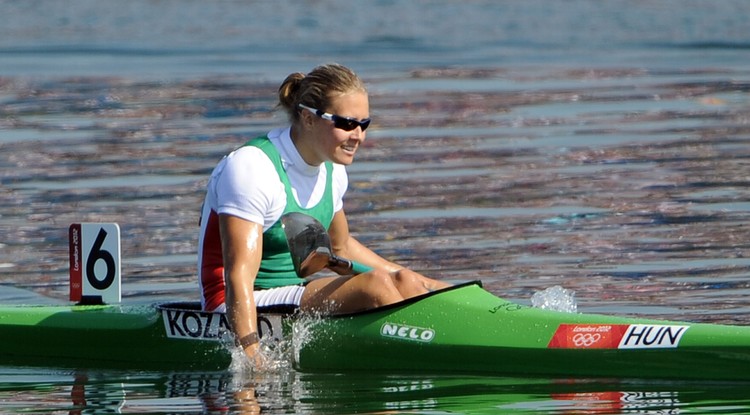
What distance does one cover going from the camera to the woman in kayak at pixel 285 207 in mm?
6500

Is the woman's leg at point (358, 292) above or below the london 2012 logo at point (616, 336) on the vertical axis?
above

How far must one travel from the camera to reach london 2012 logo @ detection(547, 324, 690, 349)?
20.9ft

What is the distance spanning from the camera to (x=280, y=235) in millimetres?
6715

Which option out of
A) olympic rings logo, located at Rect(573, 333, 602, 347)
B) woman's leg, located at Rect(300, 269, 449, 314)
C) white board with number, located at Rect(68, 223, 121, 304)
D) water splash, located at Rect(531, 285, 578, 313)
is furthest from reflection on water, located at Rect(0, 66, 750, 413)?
water splash, located at Rect(531, 285, 578, 313)

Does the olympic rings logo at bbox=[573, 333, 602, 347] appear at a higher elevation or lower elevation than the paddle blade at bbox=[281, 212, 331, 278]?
lower

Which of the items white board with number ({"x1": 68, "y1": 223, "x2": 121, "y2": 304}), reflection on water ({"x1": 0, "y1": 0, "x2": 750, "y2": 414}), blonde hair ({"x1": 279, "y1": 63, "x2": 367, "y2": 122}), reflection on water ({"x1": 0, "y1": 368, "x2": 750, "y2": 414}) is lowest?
reflection on water ({"x1": 0, "y1": 368, "x2": 750, "y2": 414})

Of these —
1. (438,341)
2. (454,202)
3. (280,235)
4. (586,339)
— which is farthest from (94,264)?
(454,202)

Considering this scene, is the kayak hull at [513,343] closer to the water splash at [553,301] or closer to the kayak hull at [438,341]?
the kayak hull at [438,341]

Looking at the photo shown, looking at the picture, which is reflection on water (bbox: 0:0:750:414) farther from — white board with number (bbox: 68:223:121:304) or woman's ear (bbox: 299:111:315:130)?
woman's ear (bbox: 299:111:315:130)

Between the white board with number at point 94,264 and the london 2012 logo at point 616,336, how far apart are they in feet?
7.06

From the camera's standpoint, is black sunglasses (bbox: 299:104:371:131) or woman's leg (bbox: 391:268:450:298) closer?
black sunglasses (bbox: 299:104:371:131)

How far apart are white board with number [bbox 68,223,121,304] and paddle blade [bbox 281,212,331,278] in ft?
3.34

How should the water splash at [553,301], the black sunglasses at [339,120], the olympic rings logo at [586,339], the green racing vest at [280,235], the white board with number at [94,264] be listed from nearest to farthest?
1. the olympic rings logo at [586,339]
2. the black sunglasses at [339,120]
3. the green racing vest at [280,235]
4. the water splash at [553,301]
5. the white board with number at [94,264]

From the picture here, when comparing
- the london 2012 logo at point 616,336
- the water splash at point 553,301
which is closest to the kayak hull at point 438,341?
the london 2012 logo at point 616,336
